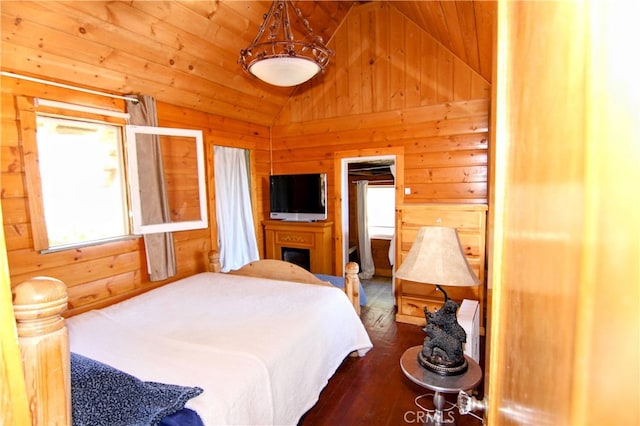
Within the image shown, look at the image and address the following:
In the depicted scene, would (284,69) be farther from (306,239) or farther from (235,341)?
(306,239)

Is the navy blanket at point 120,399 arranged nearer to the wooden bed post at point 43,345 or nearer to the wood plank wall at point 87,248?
the wooden bed post at point 43,345

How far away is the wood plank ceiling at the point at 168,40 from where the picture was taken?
7.09ft

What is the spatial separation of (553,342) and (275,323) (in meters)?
1.76

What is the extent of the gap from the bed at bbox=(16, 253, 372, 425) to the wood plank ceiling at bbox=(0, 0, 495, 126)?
1.86 meters

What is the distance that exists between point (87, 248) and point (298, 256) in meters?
2.49

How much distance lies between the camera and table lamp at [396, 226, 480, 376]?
5.02 feet

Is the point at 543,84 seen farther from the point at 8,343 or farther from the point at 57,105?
the point at 57,105

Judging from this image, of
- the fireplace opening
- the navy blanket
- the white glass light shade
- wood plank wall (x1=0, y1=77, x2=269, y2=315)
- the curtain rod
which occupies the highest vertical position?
the curtain rod

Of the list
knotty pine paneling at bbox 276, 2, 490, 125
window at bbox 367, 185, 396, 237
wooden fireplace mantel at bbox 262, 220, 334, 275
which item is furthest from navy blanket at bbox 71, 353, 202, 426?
window at bbox 367, 185, 396, 237

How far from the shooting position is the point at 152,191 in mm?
3080

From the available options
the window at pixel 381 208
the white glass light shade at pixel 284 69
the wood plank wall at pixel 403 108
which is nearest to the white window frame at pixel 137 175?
the white glass light shade at pixel 284 69

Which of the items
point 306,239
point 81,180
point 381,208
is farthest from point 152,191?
point 381,208

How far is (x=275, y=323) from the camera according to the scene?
1.93 metres

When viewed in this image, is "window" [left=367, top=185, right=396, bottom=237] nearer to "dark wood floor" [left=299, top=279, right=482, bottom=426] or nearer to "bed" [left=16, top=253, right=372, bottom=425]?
"dark wood floor" [left=299, top=279, right=482, bottom=426]
